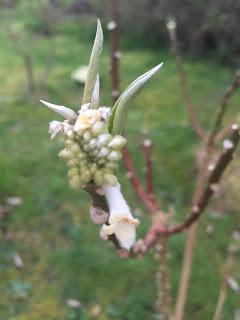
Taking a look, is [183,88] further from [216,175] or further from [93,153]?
[93,153]

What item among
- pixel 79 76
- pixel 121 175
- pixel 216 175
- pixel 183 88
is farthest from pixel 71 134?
pixel 79 76

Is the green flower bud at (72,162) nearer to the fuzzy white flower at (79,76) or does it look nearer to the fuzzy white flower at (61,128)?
the fuzzy white flower at (61,128)

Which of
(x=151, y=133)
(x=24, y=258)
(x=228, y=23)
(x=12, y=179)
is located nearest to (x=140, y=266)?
(x=24, y=258)

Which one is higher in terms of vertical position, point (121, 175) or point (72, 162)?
point (72, 162)

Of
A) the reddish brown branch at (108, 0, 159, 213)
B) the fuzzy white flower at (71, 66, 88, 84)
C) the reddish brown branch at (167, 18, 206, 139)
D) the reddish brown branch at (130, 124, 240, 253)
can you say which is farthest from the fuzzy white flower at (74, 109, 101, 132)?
the fuzzy white flower at (71, 66, 88, 84)

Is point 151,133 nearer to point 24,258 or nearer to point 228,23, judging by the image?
point 24,258
